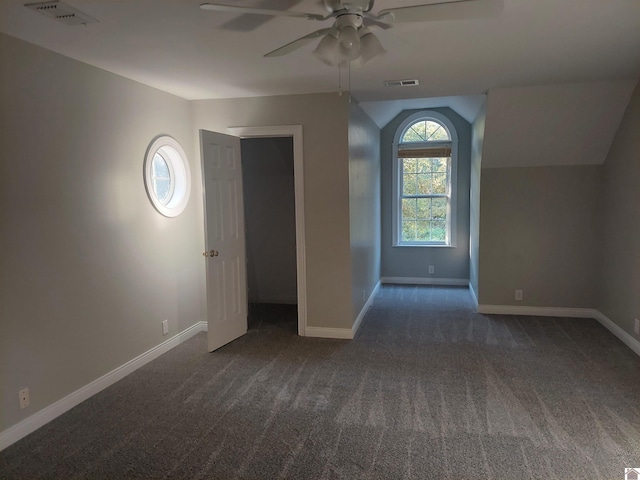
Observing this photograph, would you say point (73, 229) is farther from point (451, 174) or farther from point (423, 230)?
point (451, 174)

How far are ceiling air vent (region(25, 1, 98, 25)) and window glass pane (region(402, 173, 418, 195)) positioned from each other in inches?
193

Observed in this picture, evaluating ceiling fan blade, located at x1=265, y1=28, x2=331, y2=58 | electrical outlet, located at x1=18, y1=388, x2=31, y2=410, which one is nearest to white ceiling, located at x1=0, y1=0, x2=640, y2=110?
ceiling fan blade, located at x1=265, y1=28, x2=331, y2=58

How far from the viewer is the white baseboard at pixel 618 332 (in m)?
3.72

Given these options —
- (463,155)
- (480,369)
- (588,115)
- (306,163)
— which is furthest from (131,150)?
(463,155)

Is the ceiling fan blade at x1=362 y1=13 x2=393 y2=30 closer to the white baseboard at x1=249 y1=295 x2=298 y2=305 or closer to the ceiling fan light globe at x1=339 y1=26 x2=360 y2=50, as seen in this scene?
the ceiling fan light globe at x1=339 y1=26 x2=360 y2=50

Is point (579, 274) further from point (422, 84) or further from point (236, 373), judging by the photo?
point (236, 373)

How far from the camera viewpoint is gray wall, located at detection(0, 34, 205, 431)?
2.53 metres

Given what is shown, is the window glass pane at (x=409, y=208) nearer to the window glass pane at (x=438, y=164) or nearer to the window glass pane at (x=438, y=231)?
the window glass pane at (x=438, y=231)

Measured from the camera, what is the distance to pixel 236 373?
3449mm

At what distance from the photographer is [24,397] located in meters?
2.60

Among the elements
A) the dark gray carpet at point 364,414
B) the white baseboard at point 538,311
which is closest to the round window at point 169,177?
the dark gray carpet at point 364,414

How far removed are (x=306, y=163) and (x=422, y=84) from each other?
49.1 inches

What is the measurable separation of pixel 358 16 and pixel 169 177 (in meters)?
2.86

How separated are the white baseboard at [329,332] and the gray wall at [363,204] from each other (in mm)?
273
